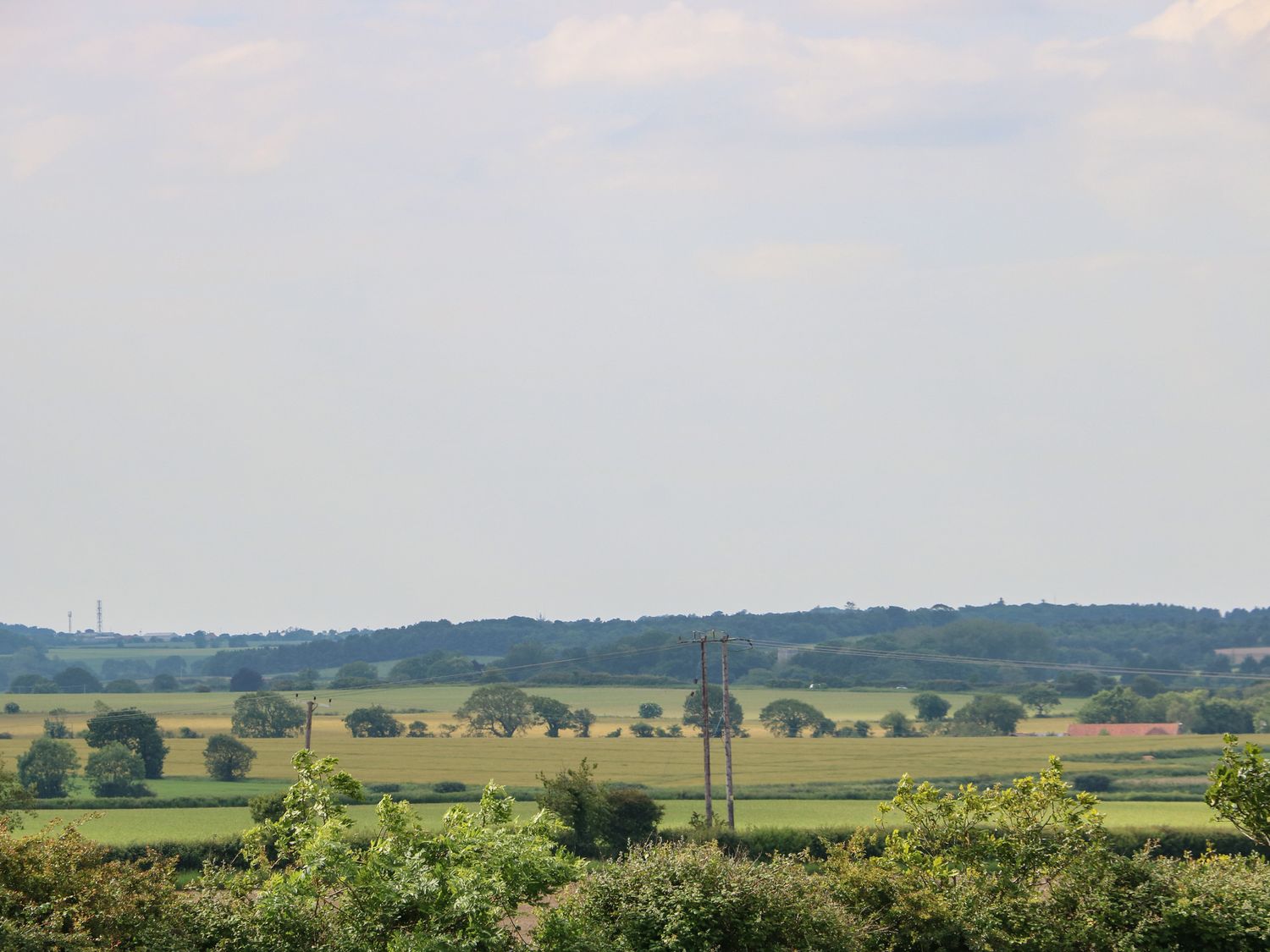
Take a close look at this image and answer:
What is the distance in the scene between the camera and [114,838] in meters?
63.2

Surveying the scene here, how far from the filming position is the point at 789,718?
128000 mm

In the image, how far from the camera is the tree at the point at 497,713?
412 feet

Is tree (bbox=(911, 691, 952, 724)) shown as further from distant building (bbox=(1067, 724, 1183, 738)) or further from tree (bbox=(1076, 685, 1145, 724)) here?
distant building (bbox=(1067, 724, 1183, 738))

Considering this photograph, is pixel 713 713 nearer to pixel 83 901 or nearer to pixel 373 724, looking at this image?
pixel 373 724

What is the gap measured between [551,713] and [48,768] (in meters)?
47.4

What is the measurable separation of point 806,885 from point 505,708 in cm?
10164

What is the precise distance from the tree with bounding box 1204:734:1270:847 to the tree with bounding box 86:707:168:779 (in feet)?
256

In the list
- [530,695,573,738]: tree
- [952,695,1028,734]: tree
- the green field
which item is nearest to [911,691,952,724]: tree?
the green field

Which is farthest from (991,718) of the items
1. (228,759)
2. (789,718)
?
(228,759)

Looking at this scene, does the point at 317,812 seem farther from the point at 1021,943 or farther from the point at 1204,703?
the point at 1204,703

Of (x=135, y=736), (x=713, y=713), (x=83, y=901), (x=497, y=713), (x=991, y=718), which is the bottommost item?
(x=991, y=718)

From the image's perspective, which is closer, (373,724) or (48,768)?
(48,768)

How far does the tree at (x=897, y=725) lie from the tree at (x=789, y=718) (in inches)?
227

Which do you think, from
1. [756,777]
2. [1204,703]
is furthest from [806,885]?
[1204,703]
